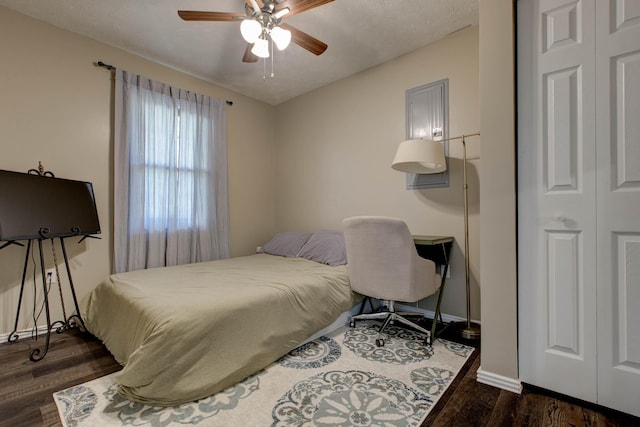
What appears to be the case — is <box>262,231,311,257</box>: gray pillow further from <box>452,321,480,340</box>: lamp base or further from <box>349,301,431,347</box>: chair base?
<box>452,321,480,340</box>: lamp base

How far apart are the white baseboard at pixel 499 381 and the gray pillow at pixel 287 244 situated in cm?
210

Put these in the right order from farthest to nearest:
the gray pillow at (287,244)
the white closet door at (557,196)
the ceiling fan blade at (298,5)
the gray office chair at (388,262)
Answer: the gray pillow at (287,244) < the gray office chair at (388,262) < the ceiling fan blade at (298,5) < the white closet door at (557,196)

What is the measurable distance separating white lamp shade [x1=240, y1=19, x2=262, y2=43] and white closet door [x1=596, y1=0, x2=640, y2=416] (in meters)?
1.85

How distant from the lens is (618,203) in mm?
1320

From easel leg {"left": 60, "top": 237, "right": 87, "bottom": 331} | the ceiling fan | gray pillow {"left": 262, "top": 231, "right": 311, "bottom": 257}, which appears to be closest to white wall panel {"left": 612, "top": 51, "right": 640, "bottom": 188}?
the ceiling fan

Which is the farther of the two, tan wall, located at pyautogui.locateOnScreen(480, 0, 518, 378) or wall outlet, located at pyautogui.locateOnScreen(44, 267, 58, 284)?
wall outlet, located at pyautogui.locateOnScreen(44, 267, 58, 284)

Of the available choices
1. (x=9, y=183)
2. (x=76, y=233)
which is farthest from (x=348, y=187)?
(x=9, y=183)

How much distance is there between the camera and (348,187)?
137 inches

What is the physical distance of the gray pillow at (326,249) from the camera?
2.92 meters

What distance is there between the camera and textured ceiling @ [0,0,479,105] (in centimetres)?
229

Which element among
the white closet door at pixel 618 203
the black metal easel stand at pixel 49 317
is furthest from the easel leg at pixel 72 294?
the white closet door at pixel 618 203

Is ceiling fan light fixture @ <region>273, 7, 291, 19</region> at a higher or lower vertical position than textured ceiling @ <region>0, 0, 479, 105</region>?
lower

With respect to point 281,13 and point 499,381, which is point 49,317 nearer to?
point 281,13

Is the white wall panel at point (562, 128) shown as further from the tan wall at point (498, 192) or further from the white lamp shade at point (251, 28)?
the white lamp shade at point (251, 28)
